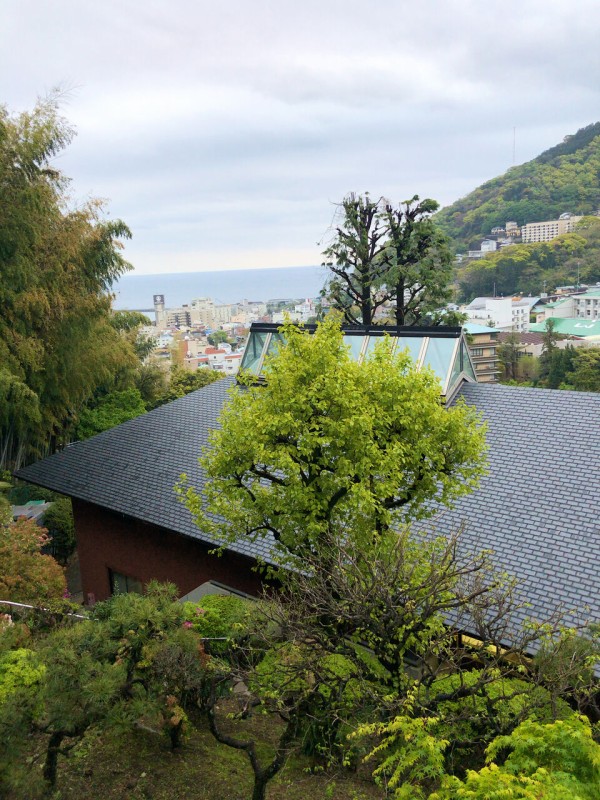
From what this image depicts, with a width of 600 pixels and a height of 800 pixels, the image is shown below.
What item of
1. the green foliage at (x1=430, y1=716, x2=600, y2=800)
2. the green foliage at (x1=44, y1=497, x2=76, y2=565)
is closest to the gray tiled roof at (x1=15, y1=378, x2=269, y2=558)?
the green foliage at (x1=44, y1=497, x2=76, y2=565)

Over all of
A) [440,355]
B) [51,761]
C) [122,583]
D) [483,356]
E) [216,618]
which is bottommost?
[122,583]

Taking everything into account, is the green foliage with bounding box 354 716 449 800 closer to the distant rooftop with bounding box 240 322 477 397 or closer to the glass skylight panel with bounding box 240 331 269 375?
the distant rooftop with bounding box 240 322 477 397

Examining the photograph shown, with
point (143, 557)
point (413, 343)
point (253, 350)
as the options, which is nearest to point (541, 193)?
point (253, 350)

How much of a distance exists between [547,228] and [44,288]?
359 feet

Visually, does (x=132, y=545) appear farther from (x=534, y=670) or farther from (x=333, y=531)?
(x=534, y=670)

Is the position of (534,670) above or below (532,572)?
below

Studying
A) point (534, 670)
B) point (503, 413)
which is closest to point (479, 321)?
point (503, 413)

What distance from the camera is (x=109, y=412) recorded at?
20.5 m

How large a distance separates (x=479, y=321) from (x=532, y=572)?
7093cm

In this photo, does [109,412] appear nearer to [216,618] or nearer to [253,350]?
[253,350]

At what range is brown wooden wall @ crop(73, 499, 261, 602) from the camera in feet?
33.0

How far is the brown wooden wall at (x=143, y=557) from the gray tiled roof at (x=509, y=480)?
29.8 inches

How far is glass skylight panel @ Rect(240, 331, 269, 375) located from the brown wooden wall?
13.9 feet

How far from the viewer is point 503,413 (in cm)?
981
